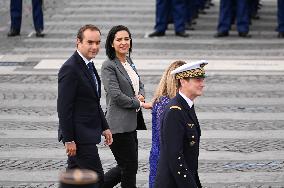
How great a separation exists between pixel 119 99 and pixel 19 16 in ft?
35.3

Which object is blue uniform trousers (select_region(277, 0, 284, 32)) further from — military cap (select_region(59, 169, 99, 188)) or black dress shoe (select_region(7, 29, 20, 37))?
military cap (select_region(59, 169, 99, 188))

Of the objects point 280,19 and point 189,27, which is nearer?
point 280,19

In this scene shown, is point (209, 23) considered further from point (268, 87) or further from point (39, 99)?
point (39, 99)

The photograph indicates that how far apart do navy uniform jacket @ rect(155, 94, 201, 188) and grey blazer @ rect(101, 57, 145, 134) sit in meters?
1.95

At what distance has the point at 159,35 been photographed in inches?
757

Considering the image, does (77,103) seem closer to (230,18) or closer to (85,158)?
(85,158)

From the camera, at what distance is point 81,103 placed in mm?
7625

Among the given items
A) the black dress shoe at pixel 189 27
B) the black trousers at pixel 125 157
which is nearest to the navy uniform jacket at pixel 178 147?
the black trousers at pixel 125 157

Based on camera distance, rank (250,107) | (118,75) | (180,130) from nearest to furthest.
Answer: (180,130), (118,75), (250,107)

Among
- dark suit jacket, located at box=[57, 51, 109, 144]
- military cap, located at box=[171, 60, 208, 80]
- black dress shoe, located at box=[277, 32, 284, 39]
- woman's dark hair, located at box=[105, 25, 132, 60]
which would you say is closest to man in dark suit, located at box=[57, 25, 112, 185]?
dark suit jacket, located at box=[57, 51, 109, 144]

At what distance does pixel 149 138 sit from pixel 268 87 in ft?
11.5

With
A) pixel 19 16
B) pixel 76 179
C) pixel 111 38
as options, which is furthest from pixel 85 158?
pixel 19 16

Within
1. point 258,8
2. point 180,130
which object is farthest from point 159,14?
point 180,130

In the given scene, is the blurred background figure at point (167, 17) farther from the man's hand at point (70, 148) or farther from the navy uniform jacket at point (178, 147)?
the navy uniform jacket at point (178, 147)
